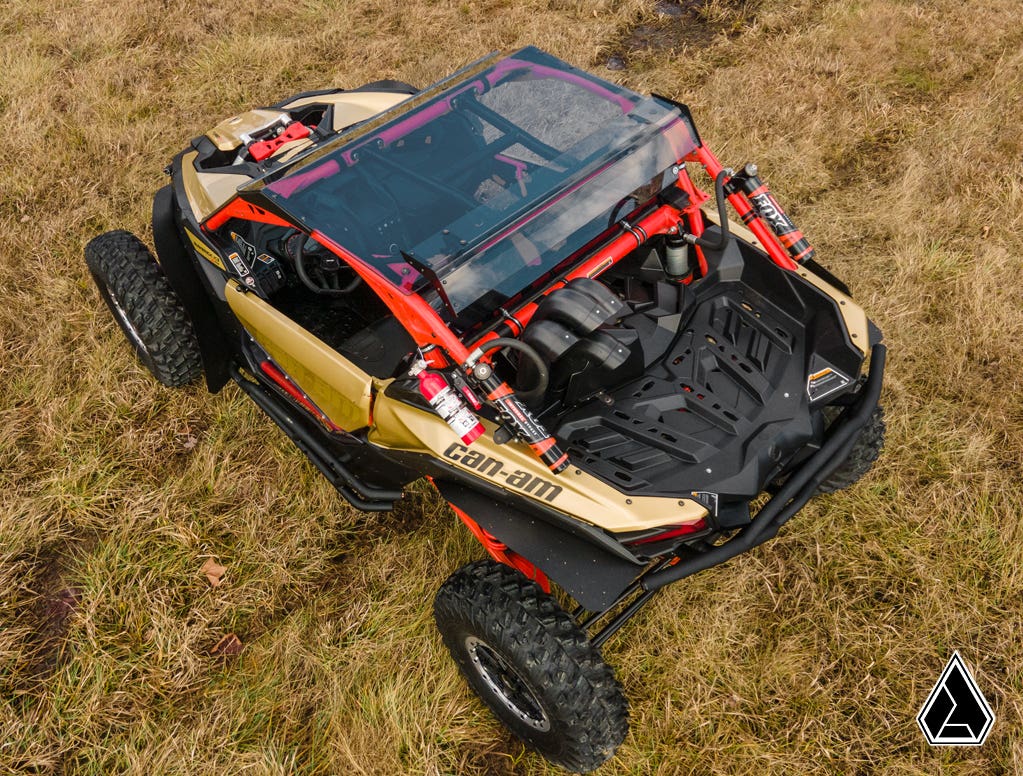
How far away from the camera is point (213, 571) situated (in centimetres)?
350

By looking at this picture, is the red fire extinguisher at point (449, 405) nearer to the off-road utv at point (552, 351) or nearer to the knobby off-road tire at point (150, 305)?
the off-road utv at point (552, 351)

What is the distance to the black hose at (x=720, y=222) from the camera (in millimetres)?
2941

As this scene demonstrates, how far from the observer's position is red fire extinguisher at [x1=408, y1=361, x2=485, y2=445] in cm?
247

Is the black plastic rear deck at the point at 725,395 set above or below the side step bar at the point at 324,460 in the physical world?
above

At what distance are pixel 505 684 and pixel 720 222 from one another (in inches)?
76.2

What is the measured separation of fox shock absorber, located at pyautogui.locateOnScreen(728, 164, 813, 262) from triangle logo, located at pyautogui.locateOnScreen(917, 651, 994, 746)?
172cm

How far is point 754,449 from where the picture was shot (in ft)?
8.30

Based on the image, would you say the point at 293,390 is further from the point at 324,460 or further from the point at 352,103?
the point at 352,103

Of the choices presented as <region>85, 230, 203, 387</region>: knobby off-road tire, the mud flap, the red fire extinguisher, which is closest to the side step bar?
<region>85, 230, 203, 387</region>: knobby off-road tire

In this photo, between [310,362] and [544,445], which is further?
[310,362]

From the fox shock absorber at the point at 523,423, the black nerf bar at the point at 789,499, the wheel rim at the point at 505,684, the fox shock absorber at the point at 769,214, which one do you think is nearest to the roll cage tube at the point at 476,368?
the fox shock absorber at the point at 523,423

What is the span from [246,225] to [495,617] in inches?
88.5

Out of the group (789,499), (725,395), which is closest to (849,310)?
(725,395)

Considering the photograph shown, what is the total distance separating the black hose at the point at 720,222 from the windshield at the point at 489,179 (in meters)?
0.20
